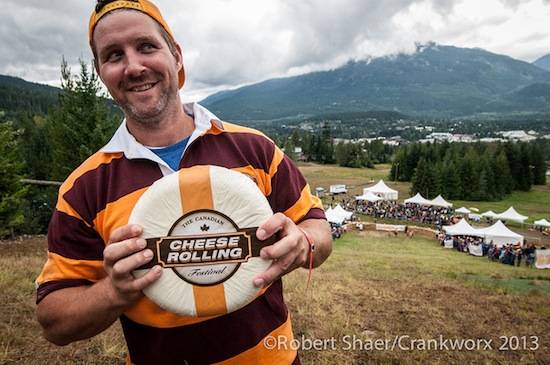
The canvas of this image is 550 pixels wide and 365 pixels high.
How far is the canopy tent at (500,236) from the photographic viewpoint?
67.7 feet

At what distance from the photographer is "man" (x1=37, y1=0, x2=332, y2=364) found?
1.40 m

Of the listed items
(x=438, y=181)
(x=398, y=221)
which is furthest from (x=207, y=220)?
(x=438, y=181)

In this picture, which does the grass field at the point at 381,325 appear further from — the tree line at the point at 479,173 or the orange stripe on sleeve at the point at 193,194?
the tree line at the point at 479,173

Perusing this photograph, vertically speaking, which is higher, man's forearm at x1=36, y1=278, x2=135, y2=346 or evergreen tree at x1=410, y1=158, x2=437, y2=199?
man's forearm at x1=36, y1=278, x2=135, y2=346

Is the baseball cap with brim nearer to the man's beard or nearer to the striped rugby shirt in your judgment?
the man's beard

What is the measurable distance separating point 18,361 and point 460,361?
16.7 feet

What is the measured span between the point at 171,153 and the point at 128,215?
16.4 inches

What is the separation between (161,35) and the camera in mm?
1770

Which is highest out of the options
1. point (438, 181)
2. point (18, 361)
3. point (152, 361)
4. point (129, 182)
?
point (129, 182)

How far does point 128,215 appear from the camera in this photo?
1.52m

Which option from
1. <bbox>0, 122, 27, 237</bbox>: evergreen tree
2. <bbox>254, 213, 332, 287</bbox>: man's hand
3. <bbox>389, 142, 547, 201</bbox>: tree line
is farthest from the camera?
<bbox>389, 142, 547, 201</bbox>: tree line

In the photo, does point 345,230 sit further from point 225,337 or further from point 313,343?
point 225,337

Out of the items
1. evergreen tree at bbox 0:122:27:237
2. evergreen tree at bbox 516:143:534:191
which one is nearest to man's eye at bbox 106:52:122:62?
evergreen tree at bbox 0:122:27:237

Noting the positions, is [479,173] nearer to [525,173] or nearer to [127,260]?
[525,173]
